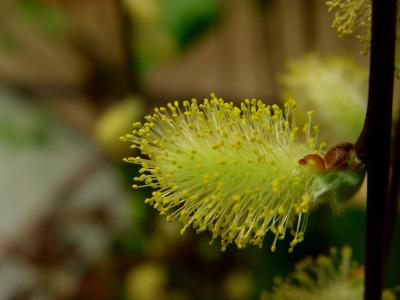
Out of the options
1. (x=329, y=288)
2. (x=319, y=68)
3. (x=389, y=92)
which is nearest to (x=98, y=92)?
(x=319, y=68)

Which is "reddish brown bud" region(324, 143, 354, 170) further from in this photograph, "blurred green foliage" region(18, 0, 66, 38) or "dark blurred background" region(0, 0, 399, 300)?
"blurred green foliage" region(18, 0, 66, 38)

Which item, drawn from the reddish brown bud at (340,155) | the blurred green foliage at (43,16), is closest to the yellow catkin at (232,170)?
the reddish brown bud at (340,155)

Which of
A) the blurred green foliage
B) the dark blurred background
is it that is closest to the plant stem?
the dark blurred background

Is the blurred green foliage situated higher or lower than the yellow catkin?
higher

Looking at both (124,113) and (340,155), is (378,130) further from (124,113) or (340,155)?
(124,113)

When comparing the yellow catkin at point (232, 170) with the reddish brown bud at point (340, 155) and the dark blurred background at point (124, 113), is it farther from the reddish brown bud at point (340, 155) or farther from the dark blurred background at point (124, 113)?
the dark blurred background at point (124, 113)

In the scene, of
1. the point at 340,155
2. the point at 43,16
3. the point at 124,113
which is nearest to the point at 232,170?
the point at 340,155

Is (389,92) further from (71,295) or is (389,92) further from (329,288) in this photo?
(71,295)
